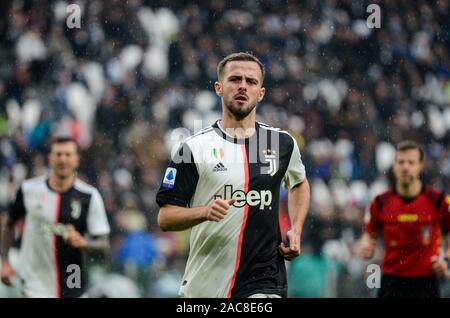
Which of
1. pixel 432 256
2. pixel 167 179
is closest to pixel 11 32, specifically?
pixel 432 256

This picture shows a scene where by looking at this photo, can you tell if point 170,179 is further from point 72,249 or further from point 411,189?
point 411,189

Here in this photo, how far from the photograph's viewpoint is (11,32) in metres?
15.7

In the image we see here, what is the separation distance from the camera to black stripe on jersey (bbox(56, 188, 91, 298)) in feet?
25.5

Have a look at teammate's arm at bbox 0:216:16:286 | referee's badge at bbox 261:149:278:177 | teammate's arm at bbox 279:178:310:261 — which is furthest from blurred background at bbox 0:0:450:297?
referee's badge at bbox 261:149:278:177

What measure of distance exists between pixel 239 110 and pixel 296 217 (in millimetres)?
780

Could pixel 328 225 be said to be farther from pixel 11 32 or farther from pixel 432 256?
pixel 11 32

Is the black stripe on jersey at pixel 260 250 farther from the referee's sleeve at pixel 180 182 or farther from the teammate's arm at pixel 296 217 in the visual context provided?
the referee's sleeve at pixel 180 182

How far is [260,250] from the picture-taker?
596 centimetres

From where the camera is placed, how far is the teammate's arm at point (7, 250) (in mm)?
7625

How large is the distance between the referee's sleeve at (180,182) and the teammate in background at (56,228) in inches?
73.6

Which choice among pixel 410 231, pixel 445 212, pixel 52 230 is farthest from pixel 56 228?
pixel 445 212

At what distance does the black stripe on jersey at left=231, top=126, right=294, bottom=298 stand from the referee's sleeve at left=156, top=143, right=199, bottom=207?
0.36 metres

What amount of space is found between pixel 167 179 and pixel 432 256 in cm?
319

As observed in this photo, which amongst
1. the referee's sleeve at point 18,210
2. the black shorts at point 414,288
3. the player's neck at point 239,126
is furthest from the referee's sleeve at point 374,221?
the referee's sleeve at point 18,210
